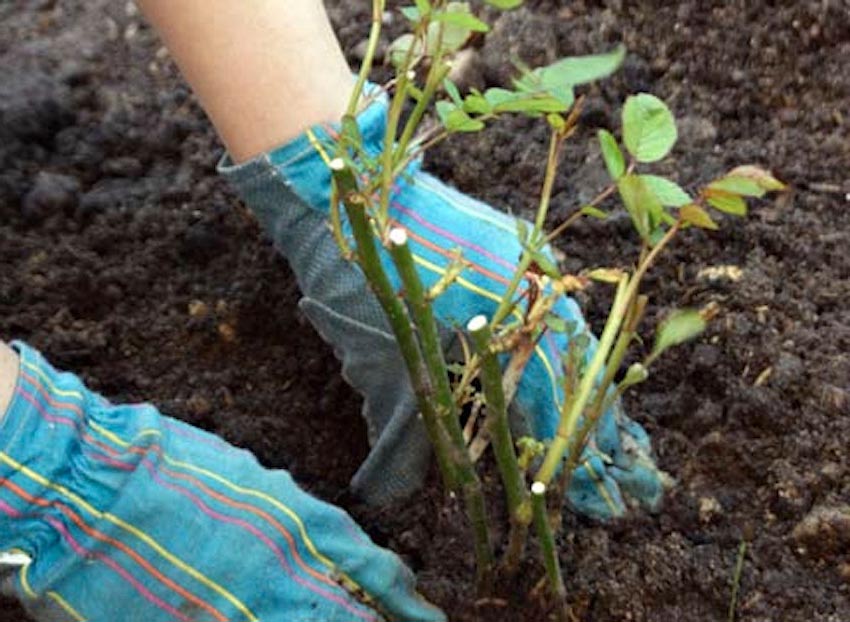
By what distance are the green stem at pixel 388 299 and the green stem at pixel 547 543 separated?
0.09m

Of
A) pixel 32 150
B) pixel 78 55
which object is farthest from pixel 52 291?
pixel 78 55

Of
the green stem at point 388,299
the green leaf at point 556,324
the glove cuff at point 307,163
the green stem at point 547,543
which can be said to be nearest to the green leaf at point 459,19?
the green stem at point 388,299

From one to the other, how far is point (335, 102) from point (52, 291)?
1.35ft

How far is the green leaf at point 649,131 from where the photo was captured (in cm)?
82

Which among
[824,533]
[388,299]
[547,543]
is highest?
[388,299]

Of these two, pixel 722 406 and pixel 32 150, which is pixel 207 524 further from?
pixel 32 150

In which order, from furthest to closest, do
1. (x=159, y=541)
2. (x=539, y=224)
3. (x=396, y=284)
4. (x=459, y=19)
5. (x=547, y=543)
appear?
(x=396, y=284) < (x=159, y=541) < (x=547, y=543) < (x=539, y=224) < (x=459, y=19)

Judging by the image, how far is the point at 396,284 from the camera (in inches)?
48.3

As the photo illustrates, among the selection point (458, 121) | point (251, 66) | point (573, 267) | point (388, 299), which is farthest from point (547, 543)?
point (251, 66)

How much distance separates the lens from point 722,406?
1.25 metres

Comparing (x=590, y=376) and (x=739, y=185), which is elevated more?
(x=739, y=185)

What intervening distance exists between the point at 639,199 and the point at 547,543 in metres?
0.31

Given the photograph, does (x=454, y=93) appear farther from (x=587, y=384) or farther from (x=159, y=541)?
(x=159, y=541)

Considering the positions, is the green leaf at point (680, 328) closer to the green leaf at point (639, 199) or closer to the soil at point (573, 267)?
the green leaf at point (639, 199)
